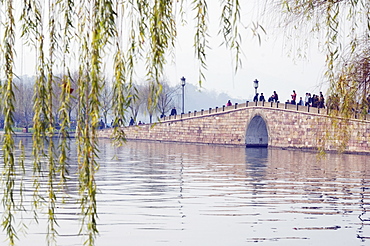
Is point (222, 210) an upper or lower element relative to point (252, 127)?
lower

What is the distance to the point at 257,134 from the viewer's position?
48344 millimetres

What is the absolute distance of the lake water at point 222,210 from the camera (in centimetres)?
1045

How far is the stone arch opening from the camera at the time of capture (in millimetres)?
47047

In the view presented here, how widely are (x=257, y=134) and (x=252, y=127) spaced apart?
111 cm

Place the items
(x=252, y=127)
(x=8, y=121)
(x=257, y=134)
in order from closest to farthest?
(x=8, y=121)
(x=252, y=127)
(x=257, y=134)

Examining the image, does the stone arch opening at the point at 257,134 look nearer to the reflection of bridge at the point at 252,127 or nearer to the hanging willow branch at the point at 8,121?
the reflection of bridge at the point at 252,127

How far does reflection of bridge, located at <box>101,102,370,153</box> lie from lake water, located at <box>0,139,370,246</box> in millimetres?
16931

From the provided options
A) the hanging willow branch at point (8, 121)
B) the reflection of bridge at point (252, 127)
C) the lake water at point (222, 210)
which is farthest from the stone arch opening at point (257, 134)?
the hanging willow branch at point (8, 121)

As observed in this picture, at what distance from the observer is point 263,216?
12672mm

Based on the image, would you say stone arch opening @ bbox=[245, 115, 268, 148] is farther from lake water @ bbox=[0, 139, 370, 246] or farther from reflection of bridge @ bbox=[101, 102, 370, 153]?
lake water @ bbox=[0, 139, 370, 246]

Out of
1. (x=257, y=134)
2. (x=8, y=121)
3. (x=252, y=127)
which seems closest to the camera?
(x=8, y=121)

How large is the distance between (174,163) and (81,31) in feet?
80.7

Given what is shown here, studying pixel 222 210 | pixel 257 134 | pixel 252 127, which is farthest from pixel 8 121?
pixel 257 134

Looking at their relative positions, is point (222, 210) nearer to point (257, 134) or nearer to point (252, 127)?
point (252, 127)
